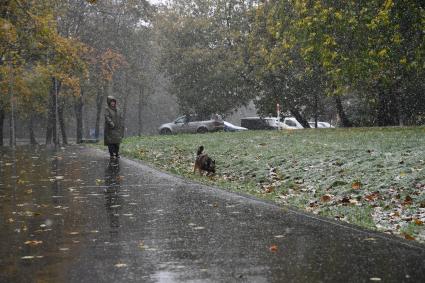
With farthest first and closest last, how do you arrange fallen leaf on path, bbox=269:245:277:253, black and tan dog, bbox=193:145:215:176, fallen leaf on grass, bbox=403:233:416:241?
1. black and tan dog, bbox=193:145:215:176
2. fallen leaf on grass, bbox=403:233:416:241
3. fallen leaf on path, bbox=269:245:277:253

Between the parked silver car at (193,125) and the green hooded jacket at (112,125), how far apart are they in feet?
81.1

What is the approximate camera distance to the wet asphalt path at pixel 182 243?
480 centimetres

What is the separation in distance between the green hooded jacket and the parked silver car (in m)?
24.7

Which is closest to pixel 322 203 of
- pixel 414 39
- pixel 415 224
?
pixel 415 224

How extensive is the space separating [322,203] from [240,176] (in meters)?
4.44

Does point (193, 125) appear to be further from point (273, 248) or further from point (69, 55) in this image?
point (273, 248)

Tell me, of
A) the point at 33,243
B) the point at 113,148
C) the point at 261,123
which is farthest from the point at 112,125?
the point at 261,123

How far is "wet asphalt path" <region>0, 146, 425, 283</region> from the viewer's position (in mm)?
4801

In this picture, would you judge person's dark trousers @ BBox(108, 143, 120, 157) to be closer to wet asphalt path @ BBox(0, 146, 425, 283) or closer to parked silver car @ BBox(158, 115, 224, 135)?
wet asphalt path @ BBox(0, 146, 425, 283)

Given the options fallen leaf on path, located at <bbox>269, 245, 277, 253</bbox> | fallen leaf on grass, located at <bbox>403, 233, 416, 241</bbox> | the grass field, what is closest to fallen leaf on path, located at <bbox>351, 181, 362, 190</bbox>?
the grass field

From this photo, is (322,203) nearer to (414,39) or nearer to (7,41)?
(414,39)

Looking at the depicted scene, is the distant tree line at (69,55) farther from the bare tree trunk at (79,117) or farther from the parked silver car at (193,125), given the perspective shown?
the parked silver car at (193,125)

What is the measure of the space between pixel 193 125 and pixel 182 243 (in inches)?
1477

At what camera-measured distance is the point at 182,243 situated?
6.05m
